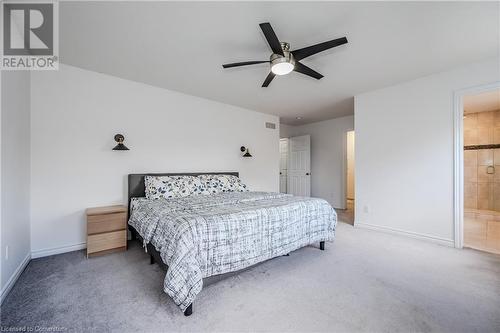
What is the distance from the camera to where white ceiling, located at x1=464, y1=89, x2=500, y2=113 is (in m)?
3.76

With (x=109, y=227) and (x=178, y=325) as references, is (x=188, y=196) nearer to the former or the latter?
(x=109, y=227)

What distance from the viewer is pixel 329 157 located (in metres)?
6.00

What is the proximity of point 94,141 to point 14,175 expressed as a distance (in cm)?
108

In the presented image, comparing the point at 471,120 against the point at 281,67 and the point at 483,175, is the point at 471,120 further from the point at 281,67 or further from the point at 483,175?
the point at 281,67

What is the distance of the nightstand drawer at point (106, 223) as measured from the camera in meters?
2.62

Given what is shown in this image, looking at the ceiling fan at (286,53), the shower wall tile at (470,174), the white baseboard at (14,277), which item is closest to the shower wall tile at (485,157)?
the shower wall tile at (470,174)

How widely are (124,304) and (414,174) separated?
161 inches

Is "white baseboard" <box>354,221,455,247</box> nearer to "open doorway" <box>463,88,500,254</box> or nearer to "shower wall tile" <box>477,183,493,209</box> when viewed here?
"open doorway" <box>463,88,500,254</box>

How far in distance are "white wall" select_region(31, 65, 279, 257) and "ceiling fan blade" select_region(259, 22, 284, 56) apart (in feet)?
8.06

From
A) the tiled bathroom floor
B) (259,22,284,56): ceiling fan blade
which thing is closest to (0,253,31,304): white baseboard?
(259,22,284,56): ceiling fan blade

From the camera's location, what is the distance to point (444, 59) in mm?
2742

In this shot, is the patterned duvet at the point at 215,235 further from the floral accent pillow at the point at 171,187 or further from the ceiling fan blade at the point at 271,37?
the ceiling fan blade at the point at 271,37

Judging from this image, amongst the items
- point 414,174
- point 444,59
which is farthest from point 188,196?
point 444,59

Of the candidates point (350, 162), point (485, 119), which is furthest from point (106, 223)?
point (485, 119)
